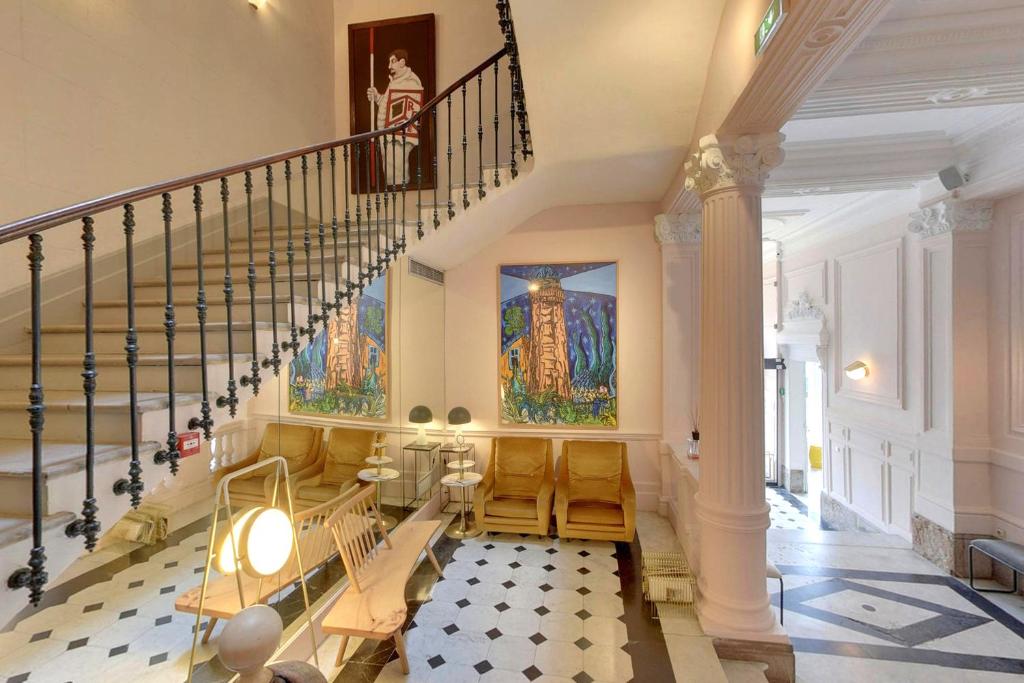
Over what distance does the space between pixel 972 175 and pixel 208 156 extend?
6951 millimetres

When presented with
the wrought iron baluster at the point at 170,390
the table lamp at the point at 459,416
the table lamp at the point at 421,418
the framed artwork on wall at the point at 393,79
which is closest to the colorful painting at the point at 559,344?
the table lamp at the point at 459,416

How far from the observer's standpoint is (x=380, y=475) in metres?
4.00

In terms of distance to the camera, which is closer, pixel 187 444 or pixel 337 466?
pixel 187 444

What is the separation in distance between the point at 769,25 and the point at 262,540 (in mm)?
2840

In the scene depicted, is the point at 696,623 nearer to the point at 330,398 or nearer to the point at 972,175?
the point at 330,398

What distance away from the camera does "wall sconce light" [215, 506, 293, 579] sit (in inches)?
55.0

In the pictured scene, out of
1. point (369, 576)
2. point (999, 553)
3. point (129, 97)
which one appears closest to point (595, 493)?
point (369, 576)

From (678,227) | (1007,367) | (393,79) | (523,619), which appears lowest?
(523,619)

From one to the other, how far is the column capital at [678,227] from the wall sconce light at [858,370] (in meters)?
2.71

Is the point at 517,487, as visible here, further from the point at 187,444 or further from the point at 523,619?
the point at 187,444

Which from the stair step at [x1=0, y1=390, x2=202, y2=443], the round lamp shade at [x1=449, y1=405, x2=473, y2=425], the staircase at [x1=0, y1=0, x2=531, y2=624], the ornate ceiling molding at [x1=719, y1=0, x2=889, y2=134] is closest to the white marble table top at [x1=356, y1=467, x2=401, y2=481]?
the round lamp shade at [x1=449, y1=405, x2=473, y2=425]

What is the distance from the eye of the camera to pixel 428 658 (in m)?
2.85

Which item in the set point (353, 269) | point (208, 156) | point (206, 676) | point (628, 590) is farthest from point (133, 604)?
point (208, 156)

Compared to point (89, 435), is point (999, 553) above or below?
below
